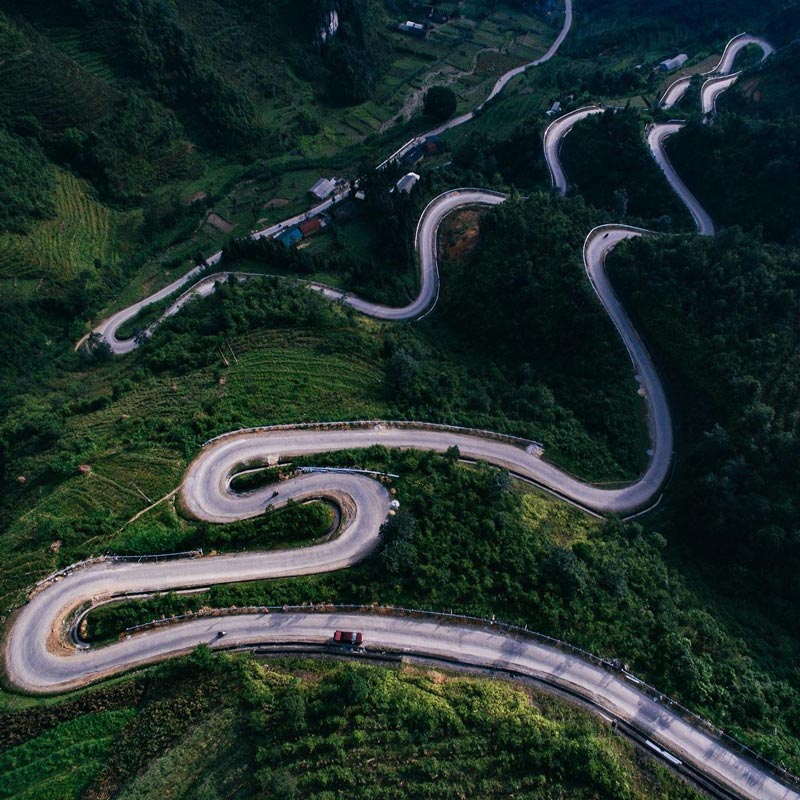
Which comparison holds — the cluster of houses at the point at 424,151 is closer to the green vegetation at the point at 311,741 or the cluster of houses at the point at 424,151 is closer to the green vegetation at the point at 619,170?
the green vegetation at the point at 619,170

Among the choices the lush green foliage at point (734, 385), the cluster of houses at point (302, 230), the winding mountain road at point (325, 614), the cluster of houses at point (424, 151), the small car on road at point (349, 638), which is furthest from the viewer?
the cluster of houses at point (424, 151)

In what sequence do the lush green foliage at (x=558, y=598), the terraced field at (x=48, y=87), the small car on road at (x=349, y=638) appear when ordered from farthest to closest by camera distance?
the terraced field at (x=48, y=87) → the lush green foliage at (x=558, y=598) → the small car on road at (x=349, y=638)

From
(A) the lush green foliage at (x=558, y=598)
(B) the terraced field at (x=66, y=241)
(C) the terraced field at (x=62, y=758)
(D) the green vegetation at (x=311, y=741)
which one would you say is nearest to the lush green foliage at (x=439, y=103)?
(B) the terraced field at (x=66, y=241)

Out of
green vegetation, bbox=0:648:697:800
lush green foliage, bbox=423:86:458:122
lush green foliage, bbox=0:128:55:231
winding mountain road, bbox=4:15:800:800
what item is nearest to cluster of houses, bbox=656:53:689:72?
lush green foliage, bbox=423:86:458:122

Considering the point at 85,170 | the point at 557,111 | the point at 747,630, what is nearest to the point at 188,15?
the point at 85,170

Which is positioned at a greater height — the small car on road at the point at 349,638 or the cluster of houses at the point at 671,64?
the cluster of houses at the point at 671,64

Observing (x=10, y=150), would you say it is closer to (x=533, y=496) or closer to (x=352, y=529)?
(x=352, y=529)

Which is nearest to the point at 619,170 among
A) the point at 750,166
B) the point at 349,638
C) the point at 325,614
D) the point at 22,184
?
the point at 750,166
